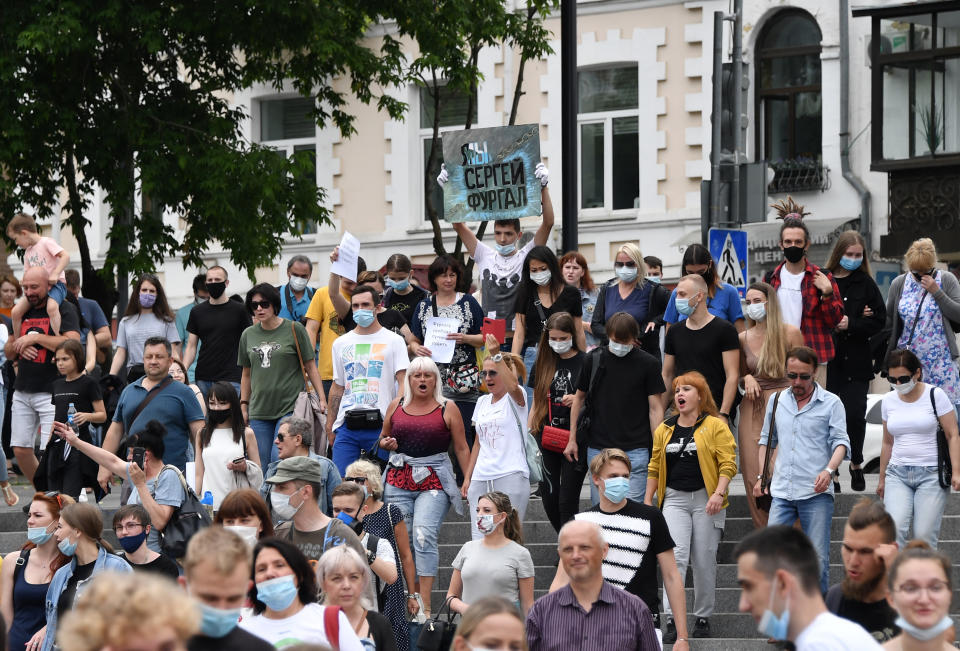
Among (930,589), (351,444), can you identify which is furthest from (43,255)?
(930,589)

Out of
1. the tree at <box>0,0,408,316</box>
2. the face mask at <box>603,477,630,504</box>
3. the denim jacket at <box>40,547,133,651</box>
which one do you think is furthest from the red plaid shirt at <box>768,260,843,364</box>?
the tree at <box>0,0,408,316</box>

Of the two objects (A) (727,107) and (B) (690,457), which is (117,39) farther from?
(B) (690,457)

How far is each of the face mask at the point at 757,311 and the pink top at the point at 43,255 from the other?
664 cm

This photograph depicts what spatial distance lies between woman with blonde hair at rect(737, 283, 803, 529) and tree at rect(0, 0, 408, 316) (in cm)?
953

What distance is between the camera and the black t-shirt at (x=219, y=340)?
1507cm

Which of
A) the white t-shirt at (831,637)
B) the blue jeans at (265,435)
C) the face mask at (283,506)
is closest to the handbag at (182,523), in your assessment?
the face mask at (283,506)

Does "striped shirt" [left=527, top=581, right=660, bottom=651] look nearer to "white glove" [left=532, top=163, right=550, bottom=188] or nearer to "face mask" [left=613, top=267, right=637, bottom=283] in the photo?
"face mask" [left=613, top=267, right=637, bottom=283]

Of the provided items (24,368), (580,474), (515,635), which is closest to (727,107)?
(580,474)

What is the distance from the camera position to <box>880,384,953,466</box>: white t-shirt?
38.2 feet

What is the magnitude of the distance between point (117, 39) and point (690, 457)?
12263 mm

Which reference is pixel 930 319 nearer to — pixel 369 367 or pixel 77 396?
pixel 369 367

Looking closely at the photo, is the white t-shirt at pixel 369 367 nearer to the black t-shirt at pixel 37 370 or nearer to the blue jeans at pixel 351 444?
the blue jeans at pixel 351 444

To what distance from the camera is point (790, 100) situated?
26750 millimetres

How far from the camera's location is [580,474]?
491 inches
